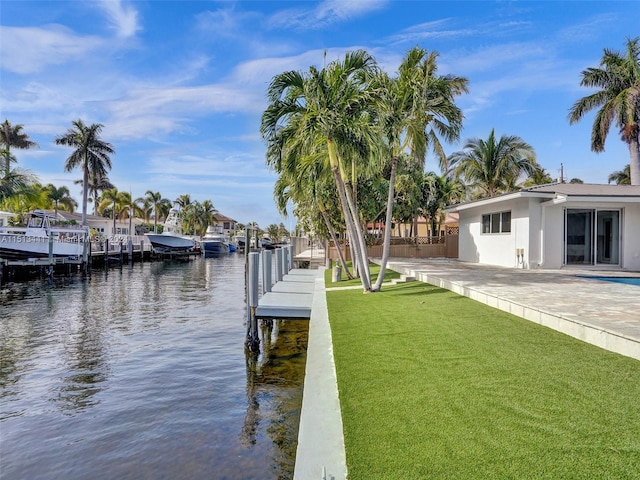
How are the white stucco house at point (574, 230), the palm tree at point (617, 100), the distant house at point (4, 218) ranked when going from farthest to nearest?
1. the distant house at point (4, 218)
2. the palm tree at point (617, 100)
3. the white stucco house at point (574, 230)

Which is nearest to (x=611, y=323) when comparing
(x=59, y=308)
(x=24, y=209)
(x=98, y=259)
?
(x=59, y=308)

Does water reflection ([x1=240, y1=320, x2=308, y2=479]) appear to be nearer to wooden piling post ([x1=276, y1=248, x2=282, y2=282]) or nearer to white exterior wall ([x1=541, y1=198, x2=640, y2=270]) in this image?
wooden piling post ([x1=276, y1=248, x2=282, y2=282])

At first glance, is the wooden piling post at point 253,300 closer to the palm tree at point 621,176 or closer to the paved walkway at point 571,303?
the paved walkway at point 571,303

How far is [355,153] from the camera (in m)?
11.2

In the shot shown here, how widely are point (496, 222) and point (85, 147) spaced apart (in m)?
46.3

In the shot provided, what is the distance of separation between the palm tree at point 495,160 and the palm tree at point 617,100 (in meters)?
3.88

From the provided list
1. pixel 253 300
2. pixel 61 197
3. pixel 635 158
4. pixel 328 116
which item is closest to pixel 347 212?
pixel 328 116

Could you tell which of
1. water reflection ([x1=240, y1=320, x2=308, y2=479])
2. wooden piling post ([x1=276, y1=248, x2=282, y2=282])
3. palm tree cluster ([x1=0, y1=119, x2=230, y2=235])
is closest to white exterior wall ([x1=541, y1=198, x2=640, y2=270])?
water reflection ([x1=240, y1=320, x2=308, y2=479])

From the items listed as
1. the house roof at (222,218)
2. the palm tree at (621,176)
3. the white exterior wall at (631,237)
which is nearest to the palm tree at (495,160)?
the white exterior wall at (631,237)

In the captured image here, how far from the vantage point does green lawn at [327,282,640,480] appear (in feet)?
10.4

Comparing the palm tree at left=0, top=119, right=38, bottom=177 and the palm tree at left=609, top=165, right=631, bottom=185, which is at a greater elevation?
the palm tree at left=0, top=119, right=38, bottom=177

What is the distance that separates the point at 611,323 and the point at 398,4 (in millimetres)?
14366

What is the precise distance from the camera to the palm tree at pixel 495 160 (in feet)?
105

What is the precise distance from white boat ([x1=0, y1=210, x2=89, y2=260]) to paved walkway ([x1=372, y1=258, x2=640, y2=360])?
27.5 m
